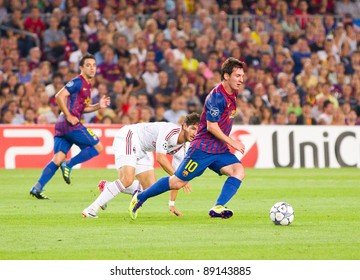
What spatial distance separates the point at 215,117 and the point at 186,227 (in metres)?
1.44

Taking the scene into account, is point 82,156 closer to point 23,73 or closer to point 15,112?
point 15,112

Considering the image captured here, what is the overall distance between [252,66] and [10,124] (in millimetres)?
7168

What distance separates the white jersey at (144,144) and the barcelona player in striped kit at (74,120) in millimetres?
2825

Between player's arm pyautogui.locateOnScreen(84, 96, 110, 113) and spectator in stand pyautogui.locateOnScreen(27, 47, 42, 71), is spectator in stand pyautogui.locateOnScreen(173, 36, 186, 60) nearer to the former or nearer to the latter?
spectator in stand pyautogui.locateOnScreen(27, 47, 42, 71)

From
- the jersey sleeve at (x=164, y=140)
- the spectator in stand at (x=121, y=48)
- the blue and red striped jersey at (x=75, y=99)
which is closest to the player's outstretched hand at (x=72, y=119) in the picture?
the blue and red striped jersey at (x=75, y=99)

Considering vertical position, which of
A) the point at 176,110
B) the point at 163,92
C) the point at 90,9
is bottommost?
the point at 176,110

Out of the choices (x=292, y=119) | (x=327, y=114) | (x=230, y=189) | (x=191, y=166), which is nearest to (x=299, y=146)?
(x=292, y=119)

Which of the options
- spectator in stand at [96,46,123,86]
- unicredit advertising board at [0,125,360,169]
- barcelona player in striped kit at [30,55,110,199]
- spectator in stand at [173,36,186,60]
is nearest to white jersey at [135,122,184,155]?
barcelona player in striped kit at [30,55,110,199]

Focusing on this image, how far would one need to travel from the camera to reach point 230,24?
28.8 metres

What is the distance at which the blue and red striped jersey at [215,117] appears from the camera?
1283 cm

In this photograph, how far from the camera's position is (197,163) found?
1286 cm

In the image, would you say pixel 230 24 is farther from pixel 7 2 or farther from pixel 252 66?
pixel 7 2

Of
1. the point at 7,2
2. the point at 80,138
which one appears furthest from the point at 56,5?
the point at 80,138

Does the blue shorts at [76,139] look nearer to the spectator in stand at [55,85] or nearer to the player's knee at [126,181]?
the player's knee at [126,181]
